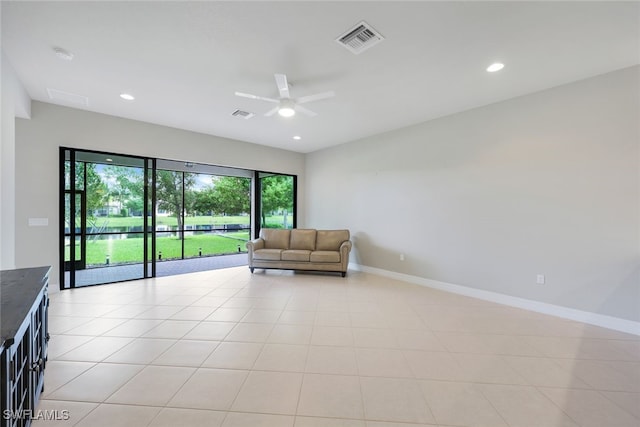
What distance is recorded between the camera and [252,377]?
198 centimetres

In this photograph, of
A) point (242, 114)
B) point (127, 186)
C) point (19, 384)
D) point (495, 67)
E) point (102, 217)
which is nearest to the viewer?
point (19, 384)

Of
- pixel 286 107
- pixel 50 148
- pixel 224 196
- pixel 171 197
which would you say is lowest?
pixel 171 197

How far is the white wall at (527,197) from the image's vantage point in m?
2.82

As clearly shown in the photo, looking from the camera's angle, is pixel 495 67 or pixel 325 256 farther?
pixel 325 256

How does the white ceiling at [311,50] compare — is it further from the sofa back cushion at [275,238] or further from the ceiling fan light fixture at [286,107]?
the sofa back cushion at [275,238]

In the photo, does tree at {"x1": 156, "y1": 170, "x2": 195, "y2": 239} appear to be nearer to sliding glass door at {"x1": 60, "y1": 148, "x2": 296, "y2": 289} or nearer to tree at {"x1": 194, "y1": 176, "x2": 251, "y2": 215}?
sliding glass door at {"x1": 60, "y1": 148, "x2": 296, "y2": 289}

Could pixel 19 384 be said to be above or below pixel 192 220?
below

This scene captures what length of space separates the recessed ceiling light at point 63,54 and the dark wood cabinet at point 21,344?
2.16 meters

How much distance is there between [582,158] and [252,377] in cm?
429

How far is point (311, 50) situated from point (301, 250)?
12.5ft

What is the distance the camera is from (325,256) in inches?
197

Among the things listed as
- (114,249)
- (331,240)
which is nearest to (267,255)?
(331,240)

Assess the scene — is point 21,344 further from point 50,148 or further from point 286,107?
point 50,148

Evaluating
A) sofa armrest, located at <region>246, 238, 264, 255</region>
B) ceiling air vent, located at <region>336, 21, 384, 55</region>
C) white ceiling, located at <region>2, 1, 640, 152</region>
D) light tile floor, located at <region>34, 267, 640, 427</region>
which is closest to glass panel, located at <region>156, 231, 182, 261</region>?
sofa armrest, located at <region>246, 238, 264, 255</region>
